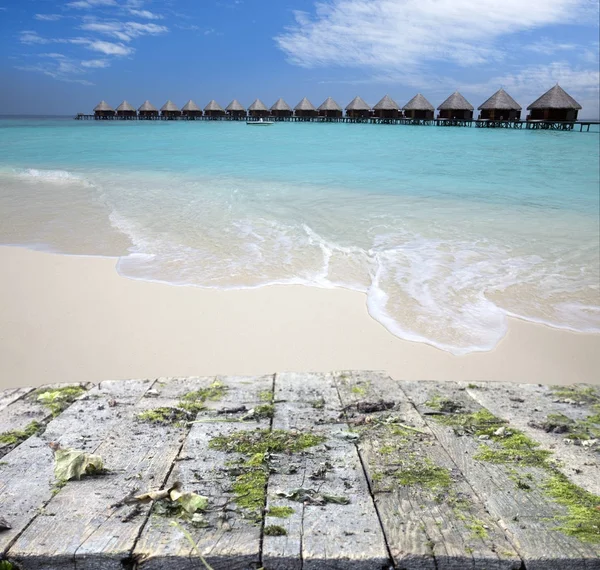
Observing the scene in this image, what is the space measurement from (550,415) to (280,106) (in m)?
66.0

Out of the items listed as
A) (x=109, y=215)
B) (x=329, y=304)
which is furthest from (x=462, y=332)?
(x=109, y=215)

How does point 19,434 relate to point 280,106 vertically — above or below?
below

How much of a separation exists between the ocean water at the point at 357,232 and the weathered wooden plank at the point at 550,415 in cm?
190

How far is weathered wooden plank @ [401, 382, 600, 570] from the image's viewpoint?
138cm

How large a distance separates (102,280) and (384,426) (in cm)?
451

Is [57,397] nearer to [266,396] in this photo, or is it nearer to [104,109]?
[266,396]

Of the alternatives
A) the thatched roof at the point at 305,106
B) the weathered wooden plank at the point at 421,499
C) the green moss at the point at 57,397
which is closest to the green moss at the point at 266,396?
the weathered wooden plank at the point at 421,499

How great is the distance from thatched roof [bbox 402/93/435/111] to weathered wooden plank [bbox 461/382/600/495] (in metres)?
54.4

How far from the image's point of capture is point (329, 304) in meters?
5.20

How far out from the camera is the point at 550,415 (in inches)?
86.7

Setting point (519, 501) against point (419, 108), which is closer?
point (519, 501)

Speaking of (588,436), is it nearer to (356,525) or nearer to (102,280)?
(356,525)

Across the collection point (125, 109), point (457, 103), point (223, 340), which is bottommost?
point (223, 340)

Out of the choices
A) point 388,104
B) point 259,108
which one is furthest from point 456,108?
point 259,108
